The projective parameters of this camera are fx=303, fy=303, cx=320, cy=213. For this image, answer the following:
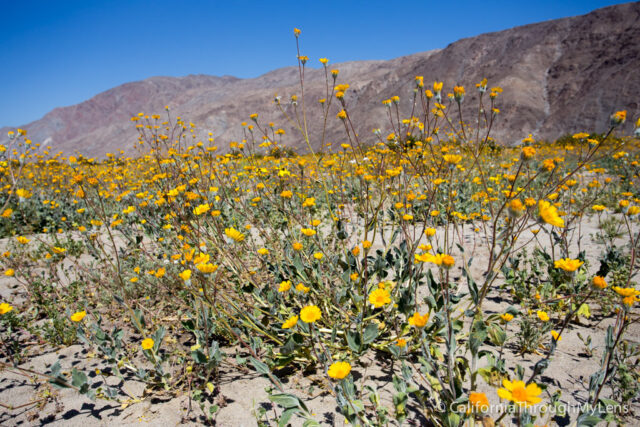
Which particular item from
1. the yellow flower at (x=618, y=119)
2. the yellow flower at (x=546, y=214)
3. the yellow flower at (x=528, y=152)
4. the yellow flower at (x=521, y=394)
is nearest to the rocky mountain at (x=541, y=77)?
the yellow flower at (x=618, y=119)

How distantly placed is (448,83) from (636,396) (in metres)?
36.2

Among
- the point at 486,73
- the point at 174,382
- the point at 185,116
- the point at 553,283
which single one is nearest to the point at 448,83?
the point at 486,73

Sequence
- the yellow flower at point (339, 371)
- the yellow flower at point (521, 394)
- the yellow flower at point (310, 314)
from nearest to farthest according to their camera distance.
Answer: the yellow flower at point (521, 394)
the yellow flower at point (339, 371)
the yellow flower at point (310, 314)

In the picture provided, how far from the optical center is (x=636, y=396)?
159cm

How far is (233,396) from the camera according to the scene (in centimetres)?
190

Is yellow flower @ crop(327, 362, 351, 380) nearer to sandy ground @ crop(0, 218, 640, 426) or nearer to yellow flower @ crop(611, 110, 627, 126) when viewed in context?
sandy ground @ crop(0, 218, 640, 426)

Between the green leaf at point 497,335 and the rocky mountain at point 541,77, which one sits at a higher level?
the rocky mountain at point 541,77

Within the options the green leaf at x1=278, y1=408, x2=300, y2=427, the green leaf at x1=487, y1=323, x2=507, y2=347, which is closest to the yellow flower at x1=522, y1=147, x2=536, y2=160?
the green leaf at x1=487, y1=323, x2=507, y2=347

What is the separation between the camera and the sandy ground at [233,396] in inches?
69.3

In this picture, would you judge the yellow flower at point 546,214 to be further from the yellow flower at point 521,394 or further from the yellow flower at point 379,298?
the yellow flower at point 379,298

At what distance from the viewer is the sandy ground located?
176 cm

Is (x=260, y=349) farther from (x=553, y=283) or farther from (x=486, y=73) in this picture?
(x=486, y=73)

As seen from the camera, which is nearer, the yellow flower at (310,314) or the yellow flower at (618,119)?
the yellow flower at (310,314)

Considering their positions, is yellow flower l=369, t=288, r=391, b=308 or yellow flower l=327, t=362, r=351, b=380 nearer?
yellow flower l=327, t=362, r=351, b=380
